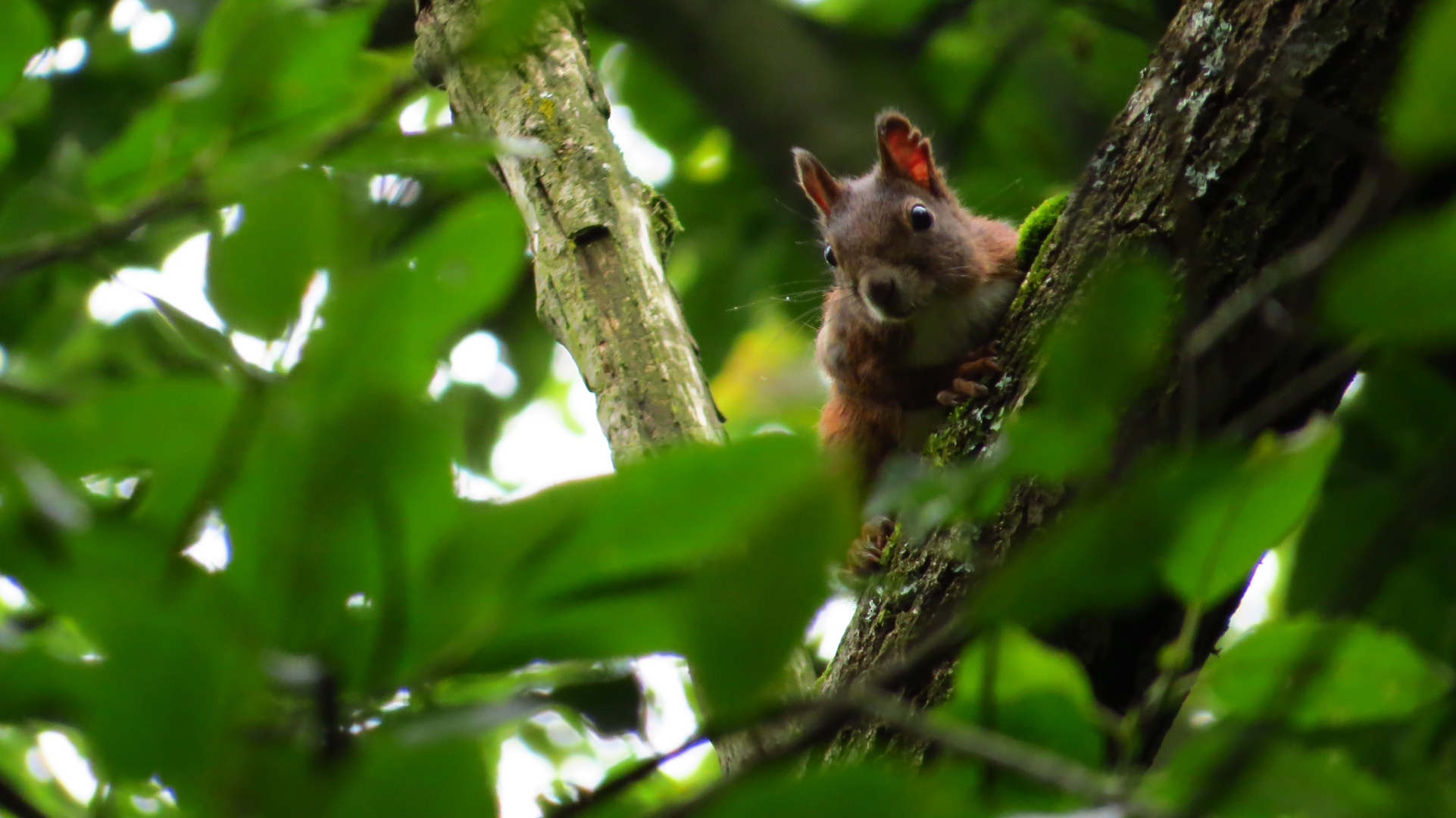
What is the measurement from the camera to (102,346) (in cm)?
332

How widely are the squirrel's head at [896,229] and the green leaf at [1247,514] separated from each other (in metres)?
2.74

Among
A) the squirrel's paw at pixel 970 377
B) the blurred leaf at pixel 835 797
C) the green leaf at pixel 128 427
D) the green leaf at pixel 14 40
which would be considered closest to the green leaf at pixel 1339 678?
the blurred leaf at pixel 835 797

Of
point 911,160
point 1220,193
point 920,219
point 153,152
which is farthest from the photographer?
point 911,160

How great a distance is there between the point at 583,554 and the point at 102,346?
330cm

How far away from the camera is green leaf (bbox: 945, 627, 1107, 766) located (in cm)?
66

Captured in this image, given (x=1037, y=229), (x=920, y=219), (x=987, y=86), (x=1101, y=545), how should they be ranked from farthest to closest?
(x=987, y=86), (x=920, y=219), (x=1037, y=229), (x=1101, y=545)

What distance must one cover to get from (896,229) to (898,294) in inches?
15.2

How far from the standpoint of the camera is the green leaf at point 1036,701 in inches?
26.0

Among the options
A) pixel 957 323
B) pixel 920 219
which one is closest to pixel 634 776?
pixel 957 323

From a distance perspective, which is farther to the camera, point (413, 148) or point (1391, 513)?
point (1391, 513)

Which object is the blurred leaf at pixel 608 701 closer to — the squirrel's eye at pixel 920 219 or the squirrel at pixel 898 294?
the squirrel at pixel 898 294

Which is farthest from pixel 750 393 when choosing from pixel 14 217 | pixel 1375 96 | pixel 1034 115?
pixel 14 217

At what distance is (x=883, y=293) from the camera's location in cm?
329

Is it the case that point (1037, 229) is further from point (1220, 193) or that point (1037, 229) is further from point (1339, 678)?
point (1339, 678)
